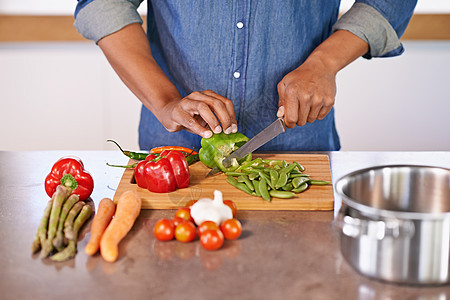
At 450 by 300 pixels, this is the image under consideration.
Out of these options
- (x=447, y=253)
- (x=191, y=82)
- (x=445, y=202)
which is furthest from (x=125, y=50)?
(x=447, y=253)

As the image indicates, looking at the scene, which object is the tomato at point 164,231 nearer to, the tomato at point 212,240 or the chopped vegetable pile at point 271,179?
the tomato at point 212,240

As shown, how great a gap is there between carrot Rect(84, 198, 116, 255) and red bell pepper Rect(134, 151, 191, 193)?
0.42 feet

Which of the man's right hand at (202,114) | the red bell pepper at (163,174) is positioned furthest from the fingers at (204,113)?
the red bell pepper at (163,174)

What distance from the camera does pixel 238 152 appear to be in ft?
5.31

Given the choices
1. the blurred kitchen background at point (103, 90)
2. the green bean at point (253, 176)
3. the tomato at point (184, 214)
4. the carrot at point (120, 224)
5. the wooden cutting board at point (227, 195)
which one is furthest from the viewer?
the blurred kitchen background at point (103, 90)

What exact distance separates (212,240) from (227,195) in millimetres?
291

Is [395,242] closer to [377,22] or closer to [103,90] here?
[377,22]

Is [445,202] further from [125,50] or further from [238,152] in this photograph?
[125,50]

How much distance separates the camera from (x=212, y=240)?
1.13m

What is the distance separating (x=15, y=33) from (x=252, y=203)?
7.93ft

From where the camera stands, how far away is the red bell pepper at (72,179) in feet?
4.51

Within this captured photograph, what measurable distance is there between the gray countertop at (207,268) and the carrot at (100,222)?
19 millimetres

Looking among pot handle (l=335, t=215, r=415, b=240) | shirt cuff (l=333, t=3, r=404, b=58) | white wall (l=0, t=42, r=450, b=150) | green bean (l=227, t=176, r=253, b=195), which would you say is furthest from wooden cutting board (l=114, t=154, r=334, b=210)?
white wall (l=0, t=42, r=450, b=150)

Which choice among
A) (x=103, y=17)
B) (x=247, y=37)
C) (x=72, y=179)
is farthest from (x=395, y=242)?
(x=103, y=17)
